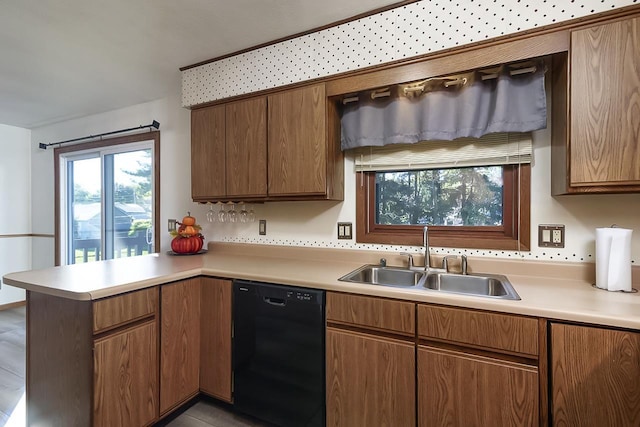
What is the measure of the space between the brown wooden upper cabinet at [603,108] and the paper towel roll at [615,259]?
0.68 ft

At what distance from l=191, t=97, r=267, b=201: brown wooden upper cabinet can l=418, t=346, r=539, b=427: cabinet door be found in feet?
4.63

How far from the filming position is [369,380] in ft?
4.62

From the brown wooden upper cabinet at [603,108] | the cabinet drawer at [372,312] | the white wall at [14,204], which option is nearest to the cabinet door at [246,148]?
the cabinet drawer at [372,312]

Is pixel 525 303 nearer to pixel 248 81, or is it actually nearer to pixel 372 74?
pixel 372 74

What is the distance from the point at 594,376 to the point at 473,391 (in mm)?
413

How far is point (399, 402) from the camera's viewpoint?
53.1 inches

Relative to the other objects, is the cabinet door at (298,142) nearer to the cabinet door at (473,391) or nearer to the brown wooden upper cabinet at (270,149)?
the brown wooden upper cabinet at (270,149)

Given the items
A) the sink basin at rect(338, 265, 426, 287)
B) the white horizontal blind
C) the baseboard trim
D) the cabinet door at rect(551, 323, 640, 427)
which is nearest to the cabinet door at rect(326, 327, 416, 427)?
the sink basin at rect(338, 265, 426, 287)

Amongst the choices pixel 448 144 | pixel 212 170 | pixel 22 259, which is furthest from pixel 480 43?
pixel 22 259

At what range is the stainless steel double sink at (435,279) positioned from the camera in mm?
1550

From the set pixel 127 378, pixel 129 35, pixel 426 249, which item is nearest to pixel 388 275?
pixel 426 249

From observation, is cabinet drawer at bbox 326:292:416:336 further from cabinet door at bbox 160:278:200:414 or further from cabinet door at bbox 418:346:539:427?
cabinet door at bbox 160:278:200:414

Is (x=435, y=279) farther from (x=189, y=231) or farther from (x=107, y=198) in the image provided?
(x=107, y=198)

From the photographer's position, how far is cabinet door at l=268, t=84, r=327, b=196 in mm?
1847
